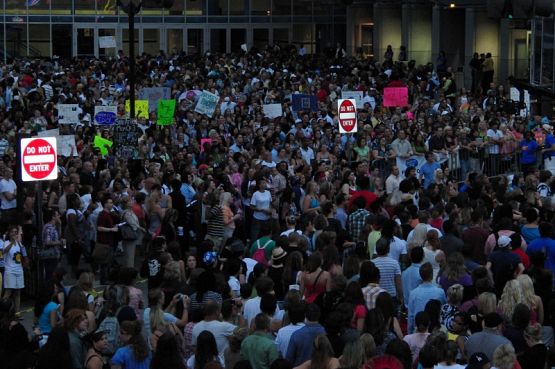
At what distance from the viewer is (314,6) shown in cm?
6088

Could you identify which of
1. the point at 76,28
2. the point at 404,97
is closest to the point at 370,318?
the point at 404,97

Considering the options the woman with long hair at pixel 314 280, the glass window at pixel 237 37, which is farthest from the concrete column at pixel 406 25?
the woman with long hair at pixel 314 280

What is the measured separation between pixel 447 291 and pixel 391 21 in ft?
142

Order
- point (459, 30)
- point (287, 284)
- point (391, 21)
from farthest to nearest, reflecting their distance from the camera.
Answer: point (391, 21)
point (459, 30)
point (287, 284)

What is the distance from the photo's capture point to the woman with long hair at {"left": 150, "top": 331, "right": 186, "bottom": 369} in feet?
36.6

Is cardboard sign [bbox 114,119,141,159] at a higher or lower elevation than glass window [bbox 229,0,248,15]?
lower

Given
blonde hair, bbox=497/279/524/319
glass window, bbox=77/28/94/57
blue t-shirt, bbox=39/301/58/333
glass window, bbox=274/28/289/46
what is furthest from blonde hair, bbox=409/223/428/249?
glass window, bbox=274/28/289/46

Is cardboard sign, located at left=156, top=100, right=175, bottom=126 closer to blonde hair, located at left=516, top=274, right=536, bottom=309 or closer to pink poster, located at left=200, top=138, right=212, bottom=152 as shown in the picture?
pink poster, located at left=200, top=138, right=212, bottom=152

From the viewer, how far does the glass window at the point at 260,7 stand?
200 feet

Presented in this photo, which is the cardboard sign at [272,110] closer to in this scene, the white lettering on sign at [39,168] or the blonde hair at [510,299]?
the white lettering on sign at [39,168]

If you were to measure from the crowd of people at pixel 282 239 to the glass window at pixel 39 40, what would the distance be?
21.9 metres

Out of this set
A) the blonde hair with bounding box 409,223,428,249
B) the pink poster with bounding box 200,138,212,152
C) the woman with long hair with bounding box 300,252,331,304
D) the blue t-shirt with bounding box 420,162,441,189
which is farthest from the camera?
the pink poster with bounding box 200,138,212,152

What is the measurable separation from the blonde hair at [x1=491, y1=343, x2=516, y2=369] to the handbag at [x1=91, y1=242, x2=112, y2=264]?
990 centimetres

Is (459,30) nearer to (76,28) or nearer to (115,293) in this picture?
(76,28)
